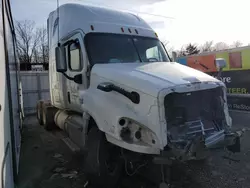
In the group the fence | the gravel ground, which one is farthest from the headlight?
the fence

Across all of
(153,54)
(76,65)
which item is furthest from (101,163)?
(153,54)

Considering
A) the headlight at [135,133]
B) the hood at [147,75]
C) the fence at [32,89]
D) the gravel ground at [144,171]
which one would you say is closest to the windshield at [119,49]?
the hood at [147,75]

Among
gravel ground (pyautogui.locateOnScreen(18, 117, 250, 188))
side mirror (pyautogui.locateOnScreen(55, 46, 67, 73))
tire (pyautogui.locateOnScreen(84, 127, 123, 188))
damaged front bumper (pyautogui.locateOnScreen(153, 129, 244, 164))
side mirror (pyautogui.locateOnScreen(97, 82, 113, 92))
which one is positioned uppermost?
side mirror (pyautogui.locateOnScreen(55, 46, 67, 73))

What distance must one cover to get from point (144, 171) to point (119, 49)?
2455 mm

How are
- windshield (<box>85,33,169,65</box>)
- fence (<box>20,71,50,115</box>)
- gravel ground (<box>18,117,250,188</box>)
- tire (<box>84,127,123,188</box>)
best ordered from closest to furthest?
tire (<box>84,127,123,188</box>)
gravel ground (<box>18,117,250,188</box>)
windshield (<box>85,33,169,65</box>)
fence (<box>20,71,50,115</box>)

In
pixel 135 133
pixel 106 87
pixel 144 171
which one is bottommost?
pixel 144 171

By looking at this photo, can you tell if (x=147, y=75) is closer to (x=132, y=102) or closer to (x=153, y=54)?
(x=132, y=102)

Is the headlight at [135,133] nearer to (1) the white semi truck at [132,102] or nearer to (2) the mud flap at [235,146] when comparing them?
(1) the white semi truck at [132,102]

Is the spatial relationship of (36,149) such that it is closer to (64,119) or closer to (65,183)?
(64,119)

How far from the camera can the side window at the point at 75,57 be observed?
5449mm

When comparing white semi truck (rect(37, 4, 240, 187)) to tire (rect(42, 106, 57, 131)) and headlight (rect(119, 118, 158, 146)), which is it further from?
tire (rect(42, 106, 57, 131))

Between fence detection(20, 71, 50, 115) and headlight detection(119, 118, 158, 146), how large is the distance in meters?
11.8

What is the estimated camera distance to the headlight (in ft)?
11.8

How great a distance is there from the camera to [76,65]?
5562 millimetres
